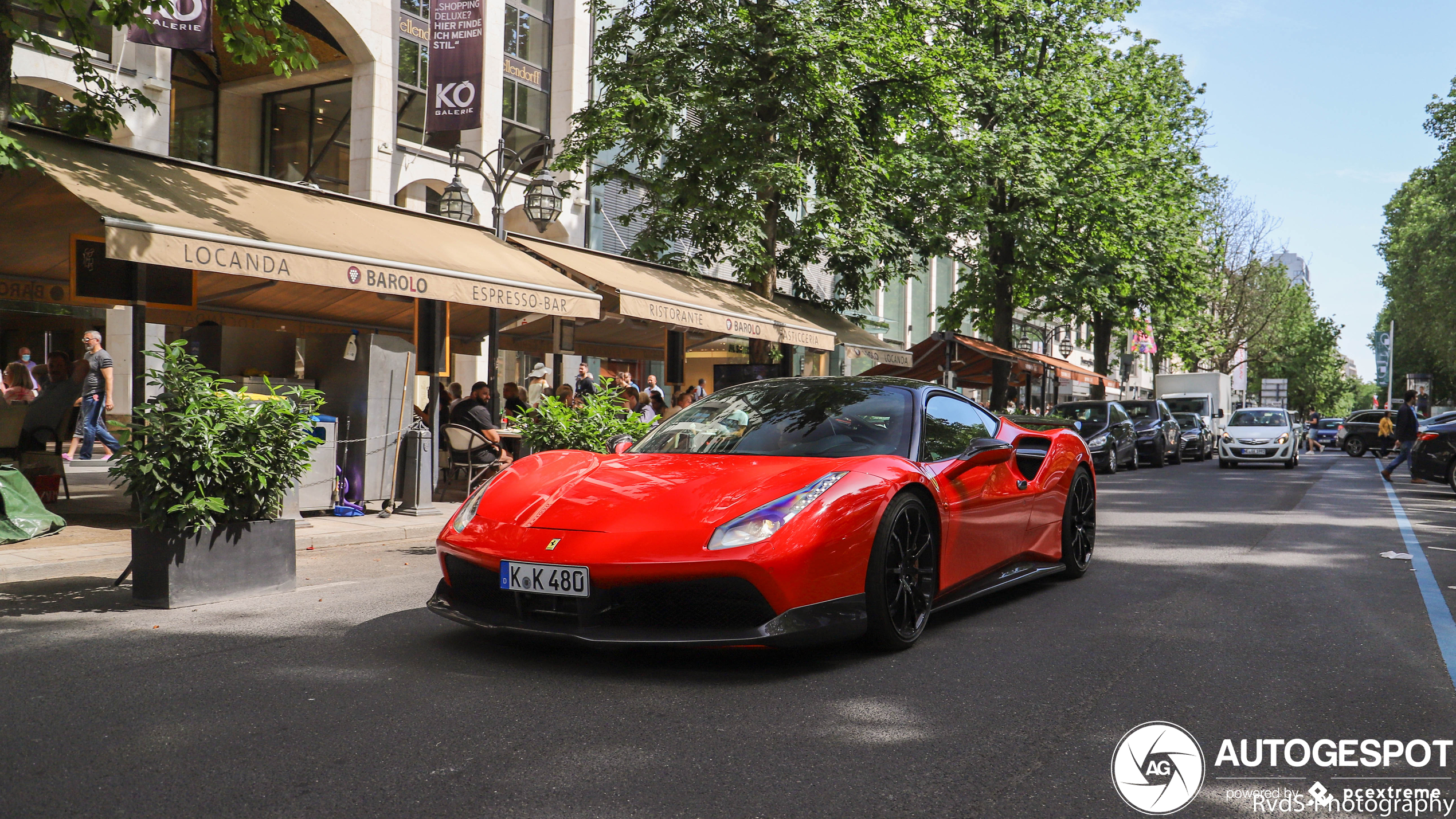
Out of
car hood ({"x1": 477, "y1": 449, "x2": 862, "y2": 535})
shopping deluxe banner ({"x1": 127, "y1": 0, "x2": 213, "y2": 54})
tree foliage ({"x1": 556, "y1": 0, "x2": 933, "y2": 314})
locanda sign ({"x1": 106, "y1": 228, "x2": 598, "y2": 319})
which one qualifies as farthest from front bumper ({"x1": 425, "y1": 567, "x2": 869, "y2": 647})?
tree foliage ({"x1": 556, "y1": 0, "x2": 933, "y2": 314})

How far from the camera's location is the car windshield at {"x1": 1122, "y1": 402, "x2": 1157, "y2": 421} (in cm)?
2638

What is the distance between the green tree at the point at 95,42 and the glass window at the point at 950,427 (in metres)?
7.04

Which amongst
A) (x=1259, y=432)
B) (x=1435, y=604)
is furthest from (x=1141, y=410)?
(x=1435, y=604)

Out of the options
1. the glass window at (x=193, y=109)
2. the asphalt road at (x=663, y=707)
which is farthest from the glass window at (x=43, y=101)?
the asphalt road at (x=663, y=707)

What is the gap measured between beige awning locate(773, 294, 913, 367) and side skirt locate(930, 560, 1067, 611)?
12969mm

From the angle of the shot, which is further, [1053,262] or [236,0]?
[1053,262]

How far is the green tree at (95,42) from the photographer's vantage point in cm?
834

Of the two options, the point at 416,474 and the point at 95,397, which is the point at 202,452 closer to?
the point at 416,474

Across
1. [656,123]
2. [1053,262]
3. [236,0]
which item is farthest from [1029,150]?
[236,0]

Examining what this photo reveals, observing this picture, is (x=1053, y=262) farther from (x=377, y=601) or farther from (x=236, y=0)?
(x=377, y=601)

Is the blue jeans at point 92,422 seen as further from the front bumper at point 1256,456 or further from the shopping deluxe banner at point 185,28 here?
the front bumper at point 1256,456

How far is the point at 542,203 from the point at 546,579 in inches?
482

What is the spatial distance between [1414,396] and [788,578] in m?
20.2

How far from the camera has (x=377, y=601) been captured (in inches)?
240
